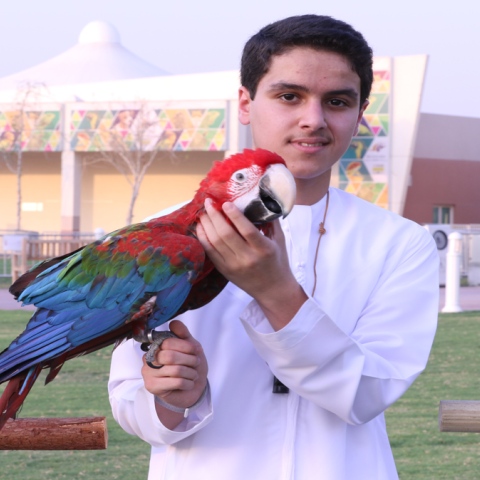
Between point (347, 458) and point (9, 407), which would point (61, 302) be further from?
point (347, 458)

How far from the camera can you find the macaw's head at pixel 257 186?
5.82ft

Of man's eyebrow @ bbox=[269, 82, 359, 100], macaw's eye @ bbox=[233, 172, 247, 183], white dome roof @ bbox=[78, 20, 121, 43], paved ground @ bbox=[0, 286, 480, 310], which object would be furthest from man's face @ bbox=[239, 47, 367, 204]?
white dome roof @ bbox=[78, 20, 121, 43]

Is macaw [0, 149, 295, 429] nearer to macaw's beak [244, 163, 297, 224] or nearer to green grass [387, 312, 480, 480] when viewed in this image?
macaw's beak [244, 163, 297, 224]

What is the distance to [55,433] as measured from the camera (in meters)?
2.60

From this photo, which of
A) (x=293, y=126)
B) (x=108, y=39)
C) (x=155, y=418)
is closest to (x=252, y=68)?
(x=293, y=126)

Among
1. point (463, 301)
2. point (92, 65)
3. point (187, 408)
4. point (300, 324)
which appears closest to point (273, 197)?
point (300, 324)

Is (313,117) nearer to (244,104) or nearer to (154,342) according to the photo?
(244,104)

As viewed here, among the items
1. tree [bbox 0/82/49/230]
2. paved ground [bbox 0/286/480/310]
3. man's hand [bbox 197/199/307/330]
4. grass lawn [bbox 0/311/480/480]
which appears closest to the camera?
man's hand [bbox 197/199/307/330]

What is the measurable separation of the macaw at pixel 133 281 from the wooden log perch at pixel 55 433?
674 mm

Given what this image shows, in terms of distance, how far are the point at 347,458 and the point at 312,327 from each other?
0.34m

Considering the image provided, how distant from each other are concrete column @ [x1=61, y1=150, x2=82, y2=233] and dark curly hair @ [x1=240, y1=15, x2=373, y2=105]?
31.8m

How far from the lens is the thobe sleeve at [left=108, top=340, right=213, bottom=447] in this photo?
1902 mm

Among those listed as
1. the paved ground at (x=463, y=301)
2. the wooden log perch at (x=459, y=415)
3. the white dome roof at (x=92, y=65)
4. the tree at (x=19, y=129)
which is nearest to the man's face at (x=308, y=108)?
the wooden log perch at (x=459, y=415)

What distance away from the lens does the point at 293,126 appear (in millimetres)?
2027
